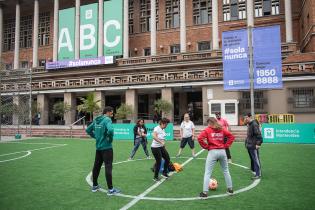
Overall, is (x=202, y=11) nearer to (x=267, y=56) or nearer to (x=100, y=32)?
(x=100, y=32)

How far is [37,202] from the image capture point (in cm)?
627

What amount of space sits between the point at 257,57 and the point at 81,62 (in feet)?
89.9

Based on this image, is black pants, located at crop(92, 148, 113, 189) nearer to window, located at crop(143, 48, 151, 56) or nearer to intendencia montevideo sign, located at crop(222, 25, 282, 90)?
intendencia montevideo sign, located at crop(222, 25, 282, 90)

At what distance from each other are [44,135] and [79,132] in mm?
4193

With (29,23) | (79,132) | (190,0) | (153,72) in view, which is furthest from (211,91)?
(29,23)

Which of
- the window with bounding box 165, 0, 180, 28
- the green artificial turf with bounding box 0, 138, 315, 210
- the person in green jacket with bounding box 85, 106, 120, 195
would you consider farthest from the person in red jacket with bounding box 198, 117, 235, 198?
the window with bounding box 165, 0, 180, 28

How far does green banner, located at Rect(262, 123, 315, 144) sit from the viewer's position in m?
18.5

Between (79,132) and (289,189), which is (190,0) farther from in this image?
(289,189)

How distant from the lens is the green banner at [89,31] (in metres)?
38.9

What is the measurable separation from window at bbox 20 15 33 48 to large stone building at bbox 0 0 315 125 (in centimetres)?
38

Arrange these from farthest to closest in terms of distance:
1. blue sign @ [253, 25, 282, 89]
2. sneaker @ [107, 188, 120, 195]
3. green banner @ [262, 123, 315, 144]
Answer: green banner @ [262, 123, 315, 144] < blue sign @ [253, 25, 282, 89] < sneaker @ [107, 188, 120, 195]

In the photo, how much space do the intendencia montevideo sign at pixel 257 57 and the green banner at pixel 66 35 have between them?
2911 centimetres

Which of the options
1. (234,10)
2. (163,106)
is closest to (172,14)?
(234,10)

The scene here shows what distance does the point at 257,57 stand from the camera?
1662 centimetres
